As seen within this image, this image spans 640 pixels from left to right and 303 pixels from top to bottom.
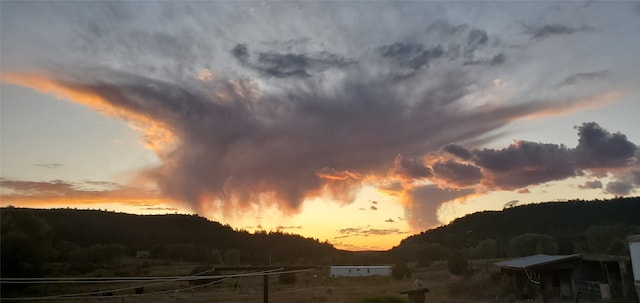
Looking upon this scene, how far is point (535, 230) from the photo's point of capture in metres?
126

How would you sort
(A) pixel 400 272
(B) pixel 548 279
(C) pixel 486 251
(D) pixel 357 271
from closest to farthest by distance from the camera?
(B) pixel 548 279
(A) pixel 400 272
(D) pixel 357 271
(C) pixel 486 251

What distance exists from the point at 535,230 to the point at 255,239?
3297 inches

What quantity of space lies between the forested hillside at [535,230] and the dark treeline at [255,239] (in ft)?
0.81

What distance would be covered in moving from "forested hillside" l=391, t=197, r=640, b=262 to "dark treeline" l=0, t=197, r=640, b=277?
0.25 m

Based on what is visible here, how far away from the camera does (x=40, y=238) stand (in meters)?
53.0

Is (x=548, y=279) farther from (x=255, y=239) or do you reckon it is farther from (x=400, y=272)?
(x=255, y=239)

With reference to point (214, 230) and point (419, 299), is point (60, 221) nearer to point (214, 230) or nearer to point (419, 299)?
Answer: point (214, 230)

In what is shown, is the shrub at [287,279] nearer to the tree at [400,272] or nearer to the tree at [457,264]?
the tree at [400,272]

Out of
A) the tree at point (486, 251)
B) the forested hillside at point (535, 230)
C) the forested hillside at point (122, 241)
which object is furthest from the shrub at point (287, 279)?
the tree at point (486, 251)

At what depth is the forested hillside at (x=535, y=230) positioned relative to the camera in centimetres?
8660

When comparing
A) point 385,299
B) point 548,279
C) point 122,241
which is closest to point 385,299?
point 385,299

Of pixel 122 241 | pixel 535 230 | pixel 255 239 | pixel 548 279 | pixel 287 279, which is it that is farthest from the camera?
pixel 255 239

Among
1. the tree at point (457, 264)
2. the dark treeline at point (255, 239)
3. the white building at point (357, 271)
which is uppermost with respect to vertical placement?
the dark treeline at point (255, 239)

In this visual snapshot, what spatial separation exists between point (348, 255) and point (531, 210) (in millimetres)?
59218
